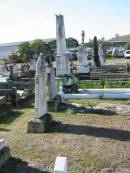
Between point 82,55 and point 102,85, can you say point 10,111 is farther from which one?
point 82,55

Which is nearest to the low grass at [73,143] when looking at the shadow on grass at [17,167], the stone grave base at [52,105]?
the shadow on grass at [17,167]

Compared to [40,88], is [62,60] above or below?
above

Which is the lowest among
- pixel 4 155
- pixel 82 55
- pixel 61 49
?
pixel 4 155

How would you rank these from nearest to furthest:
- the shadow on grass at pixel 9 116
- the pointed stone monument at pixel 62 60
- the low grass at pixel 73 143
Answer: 1. the low grass at pixel 73 143
2. the shadow on grass at pixel 9 116
3. the pointed stone monument at pixel 62 60

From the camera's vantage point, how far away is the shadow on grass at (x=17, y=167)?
7.57m

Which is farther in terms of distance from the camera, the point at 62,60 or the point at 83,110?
the point at 62,60

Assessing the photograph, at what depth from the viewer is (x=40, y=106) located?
10.6 meters

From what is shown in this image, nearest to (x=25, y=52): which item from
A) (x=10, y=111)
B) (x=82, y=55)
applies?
(x=82, y=55)

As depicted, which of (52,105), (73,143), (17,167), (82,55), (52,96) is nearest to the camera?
(17,167)

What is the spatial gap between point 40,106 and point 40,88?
0.50 metres

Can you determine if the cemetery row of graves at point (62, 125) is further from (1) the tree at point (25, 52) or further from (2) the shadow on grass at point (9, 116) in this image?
(1) the tree at point (25, 52)

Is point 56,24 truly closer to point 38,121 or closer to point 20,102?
point 20,102

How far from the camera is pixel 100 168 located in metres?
7.52

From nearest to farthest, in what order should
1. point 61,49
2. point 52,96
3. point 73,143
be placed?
1. point 73,143
2. point 52,96
3. point 61,49
